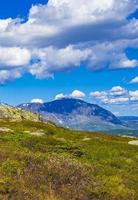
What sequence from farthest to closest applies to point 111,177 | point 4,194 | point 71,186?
point 111,177 < point 71,186 < point 4,194

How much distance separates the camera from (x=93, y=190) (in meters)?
20.5

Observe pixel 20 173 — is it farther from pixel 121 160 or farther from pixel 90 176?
pixel 121 160

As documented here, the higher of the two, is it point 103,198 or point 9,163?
point 9,163

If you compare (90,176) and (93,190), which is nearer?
(93,190)

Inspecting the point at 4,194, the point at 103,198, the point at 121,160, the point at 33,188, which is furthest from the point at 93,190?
the point at 121,160

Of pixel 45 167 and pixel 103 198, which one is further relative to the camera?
pixel 45 167

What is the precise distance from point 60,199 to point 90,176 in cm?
424

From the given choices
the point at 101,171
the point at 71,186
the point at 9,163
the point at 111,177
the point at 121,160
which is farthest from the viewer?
the point at 121,160

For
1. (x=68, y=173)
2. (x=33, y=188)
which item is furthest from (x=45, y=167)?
(x=33, y=188)

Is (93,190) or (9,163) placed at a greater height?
(9,163)

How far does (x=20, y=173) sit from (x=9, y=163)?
125cm

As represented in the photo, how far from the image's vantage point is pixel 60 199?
18469mm

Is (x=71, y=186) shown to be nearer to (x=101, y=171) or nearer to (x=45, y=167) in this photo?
(x=45, y=167)

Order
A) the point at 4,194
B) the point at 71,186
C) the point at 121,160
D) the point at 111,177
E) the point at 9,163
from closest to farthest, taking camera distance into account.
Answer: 1. the point at 4,194
2. the point at 71,186
3. the point at 9,163
4. the point at 111,177
5. the point at 121,160
